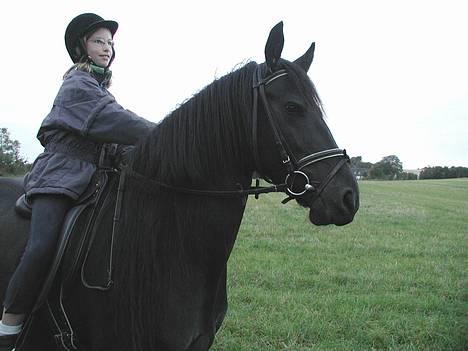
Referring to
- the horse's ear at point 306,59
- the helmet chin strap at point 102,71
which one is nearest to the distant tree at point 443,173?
the horse's ear at point 306,59

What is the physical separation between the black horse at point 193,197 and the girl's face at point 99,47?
0.79 metres

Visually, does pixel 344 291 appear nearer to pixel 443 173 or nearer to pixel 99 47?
pixel 99 47

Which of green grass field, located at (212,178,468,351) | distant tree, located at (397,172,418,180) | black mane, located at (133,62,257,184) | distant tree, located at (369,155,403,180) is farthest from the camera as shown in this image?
distant tree, located at (369,155,403,180)

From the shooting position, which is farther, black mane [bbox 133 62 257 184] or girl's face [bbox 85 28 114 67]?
girl's face [bbox 85 28 114 67]

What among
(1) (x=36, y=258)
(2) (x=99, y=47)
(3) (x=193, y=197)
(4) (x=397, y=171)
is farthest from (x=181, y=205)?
(4) (x=397, y=171)

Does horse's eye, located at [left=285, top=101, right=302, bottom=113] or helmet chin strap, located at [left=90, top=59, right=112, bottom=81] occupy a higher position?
helmet chin strap, located at [left=90, top=59, right=112, bottom=81]

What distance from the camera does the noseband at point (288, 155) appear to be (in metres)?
2.53

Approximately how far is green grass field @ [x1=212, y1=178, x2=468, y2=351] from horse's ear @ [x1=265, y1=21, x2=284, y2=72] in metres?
3.49

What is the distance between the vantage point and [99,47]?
3.24 meters

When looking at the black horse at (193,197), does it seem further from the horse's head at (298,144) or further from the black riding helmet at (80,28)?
the black riding helmet at (80,28)

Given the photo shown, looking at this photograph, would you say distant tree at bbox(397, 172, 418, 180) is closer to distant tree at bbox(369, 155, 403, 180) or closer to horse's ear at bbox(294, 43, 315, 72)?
distant tree at bbox(369, 155, 403, 180)

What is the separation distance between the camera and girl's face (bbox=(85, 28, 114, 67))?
127 inches

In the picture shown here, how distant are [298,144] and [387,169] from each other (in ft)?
348

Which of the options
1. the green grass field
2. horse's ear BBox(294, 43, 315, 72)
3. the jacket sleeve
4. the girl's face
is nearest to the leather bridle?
horse's ear BBox(294, 43, 315, 72)
